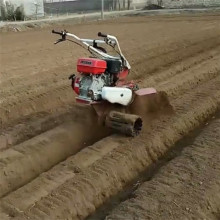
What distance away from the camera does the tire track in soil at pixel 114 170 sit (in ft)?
15.1

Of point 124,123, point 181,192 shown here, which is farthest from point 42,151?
point 181,192

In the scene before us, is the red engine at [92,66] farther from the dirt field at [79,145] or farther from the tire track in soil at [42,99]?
the tire track in soil at [42,99]

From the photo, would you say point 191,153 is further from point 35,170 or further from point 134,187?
point 35,170

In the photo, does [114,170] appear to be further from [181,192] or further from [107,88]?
[107,88]

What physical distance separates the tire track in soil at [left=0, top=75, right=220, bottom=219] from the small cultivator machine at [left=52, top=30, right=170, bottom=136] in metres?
0.38

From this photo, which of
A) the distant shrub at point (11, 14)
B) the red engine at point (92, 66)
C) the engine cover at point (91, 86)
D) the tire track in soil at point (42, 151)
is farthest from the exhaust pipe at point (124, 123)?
the distant shrub at point (11, 14)

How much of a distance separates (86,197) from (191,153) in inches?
73.3

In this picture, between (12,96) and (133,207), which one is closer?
(133,207)

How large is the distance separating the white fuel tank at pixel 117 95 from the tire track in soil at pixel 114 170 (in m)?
0.68

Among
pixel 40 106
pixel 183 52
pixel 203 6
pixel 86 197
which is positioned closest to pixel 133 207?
pixel 86 197

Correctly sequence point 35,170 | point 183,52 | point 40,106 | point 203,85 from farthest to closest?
point 183,52, point 203,85, point 40,106, point 35,170

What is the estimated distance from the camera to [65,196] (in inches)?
187

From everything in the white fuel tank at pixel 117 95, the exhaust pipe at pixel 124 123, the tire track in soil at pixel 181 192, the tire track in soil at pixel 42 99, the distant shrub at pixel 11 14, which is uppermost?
the white fuel tank at pixel 117 95

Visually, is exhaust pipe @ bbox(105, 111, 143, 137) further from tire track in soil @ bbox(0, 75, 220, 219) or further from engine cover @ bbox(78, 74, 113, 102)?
engine cover @ bbox(78, 74, 113, 102)
